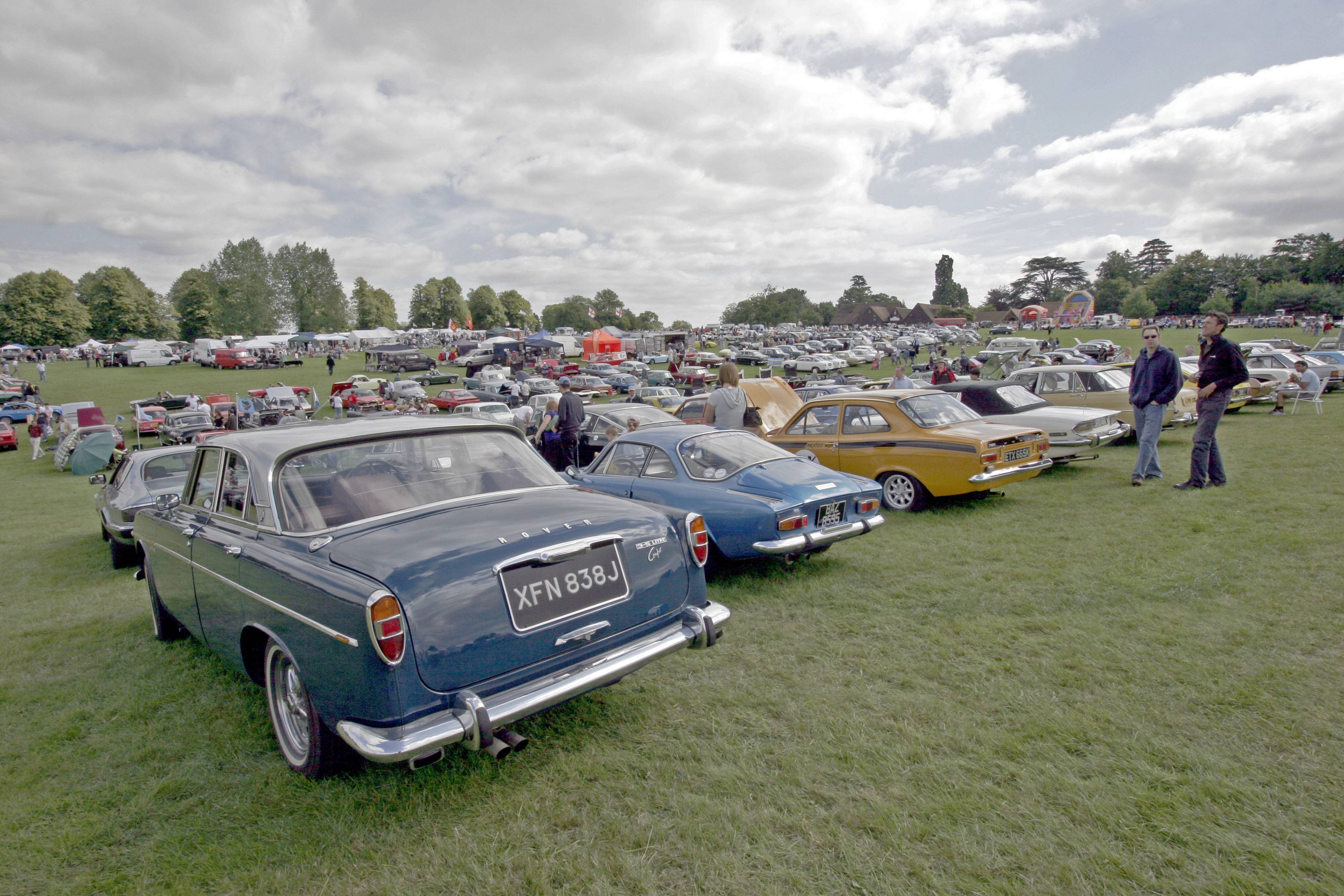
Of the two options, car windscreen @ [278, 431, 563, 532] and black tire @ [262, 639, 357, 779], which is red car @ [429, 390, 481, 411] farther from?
black tire @ [262, 639, 357, 779]

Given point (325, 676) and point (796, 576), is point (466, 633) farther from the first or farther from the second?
point (796, 576)

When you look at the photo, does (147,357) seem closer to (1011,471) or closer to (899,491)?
(899,491)

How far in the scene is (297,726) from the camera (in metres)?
3.30

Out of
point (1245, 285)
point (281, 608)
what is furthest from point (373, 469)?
point (1245, 285)

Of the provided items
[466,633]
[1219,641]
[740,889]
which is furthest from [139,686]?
[1219,641]

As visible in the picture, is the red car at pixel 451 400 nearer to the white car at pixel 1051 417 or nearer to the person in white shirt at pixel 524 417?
the person in white shirt at pixel 524 417

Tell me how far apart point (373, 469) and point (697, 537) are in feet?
5.78

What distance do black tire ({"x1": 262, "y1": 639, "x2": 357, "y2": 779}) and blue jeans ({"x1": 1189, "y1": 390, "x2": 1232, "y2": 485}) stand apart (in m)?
8.84

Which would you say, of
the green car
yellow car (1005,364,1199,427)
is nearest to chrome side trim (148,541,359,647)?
yellow car (1005,364,1199,427)

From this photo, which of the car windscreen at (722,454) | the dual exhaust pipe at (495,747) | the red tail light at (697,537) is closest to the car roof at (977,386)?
the car windscreen at (722,454)

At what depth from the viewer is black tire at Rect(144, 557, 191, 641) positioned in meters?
4.93

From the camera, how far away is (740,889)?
2.34 meters

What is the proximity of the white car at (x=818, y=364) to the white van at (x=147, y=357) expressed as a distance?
184ft

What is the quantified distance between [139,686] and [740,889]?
4.08 meters
